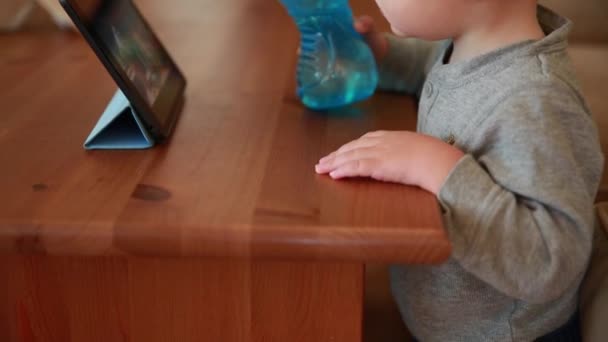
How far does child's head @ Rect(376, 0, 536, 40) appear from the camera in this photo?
72 cm

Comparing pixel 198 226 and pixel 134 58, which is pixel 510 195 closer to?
pixel 198 226

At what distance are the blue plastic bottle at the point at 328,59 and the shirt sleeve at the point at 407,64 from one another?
74 mm

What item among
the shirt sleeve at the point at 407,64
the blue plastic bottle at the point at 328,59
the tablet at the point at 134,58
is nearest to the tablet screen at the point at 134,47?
the tablet at the point at 134,58

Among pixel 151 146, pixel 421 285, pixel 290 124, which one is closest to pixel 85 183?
pixel 151 146

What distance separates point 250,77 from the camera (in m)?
0.92

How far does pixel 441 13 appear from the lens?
724 millimetres

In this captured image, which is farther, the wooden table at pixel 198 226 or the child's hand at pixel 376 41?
the child's hand at pixel 376 41

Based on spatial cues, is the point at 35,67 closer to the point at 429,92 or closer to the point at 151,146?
the point at 151,146

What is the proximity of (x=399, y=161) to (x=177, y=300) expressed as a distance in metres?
0.23

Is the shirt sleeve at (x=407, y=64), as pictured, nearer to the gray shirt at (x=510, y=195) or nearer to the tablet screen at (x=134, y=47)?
the gray shirt at (x=510, y=195)

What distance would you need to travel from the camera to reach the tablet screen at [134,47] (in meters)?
0.72

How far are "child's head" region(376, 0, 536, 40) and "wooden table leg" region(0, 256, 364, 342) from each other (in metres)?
0.24

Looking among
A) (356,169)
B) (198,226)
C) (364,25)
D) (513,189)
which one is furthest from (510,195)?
(364,25)

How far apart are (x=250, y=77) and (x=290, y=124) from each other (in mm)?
154
